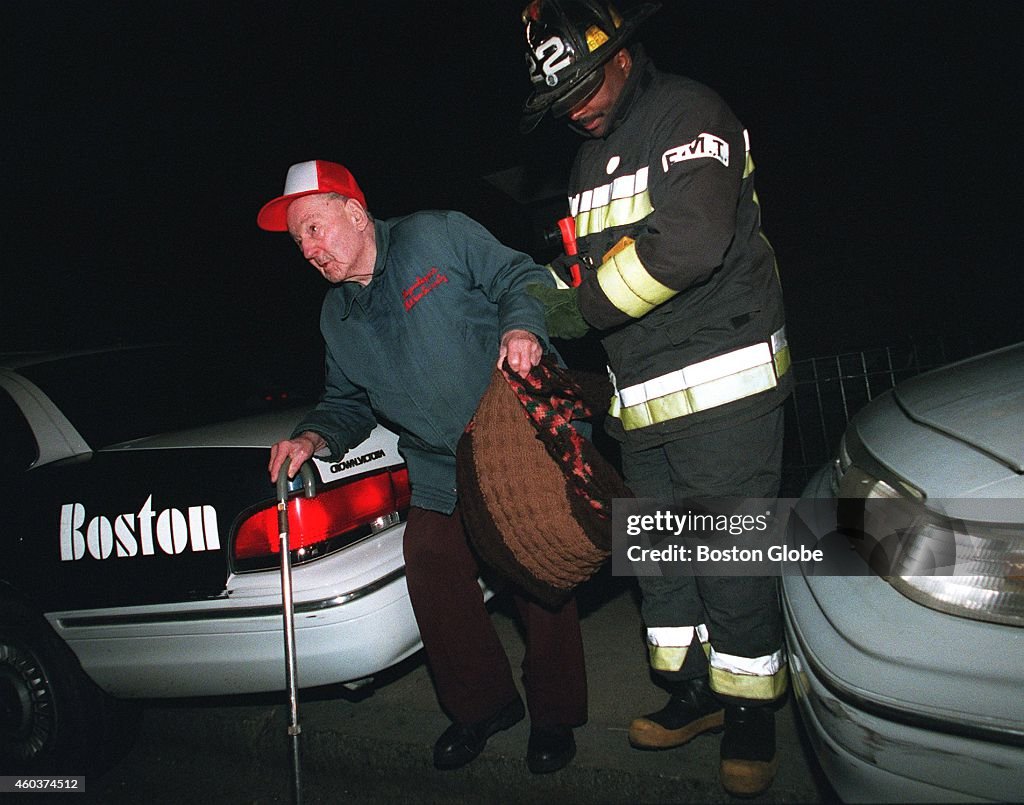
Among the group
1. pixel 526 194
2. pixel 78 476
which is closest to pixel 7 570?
pixel 78 476

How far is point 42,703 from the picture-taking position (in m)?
2.74

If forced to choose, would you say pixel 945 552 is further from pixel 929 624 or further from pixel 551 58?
pixel 551 58

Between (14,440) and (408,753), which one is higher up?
(14,440)

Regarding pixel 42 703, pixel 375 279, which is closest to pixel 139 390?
pixel 42 703

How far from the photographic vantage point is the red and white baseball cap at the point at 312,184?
2283 mm

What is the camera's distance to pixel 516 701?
253cm

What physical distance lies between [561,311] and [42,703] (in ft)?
8.21

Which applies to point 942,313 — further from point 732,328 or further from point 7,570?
point 7,570

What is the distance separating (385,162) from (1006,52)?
542cm

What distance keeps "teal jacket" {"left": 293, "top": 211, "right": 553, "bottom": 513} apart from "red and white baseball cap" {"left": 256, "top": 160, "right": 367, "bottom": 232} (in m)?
0.17

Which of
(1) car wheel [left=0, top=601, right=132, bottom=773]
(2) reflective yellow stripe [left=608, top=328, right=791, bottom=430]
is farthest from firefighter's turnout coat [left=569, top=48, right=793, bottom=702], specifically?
(1) car wheel [left=0, top=601, right=132, bottom=773]

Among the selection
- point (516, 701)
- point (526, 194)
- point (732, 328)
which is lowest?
point (516, 701)

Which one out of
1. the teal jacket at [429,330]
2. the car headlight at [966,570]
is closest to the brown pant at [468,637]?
the teal jacket at [429,330]

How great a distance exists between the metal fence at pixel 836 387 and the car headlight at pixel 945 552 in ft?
9.73
